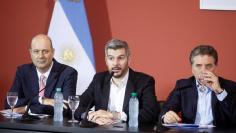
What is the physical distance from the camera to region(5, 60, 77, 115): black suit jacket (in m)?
3.43

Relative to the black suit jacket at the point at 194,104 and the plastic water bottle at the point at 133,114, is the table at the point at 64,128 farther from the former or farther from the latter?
the black suit jacket at the point at 194,104

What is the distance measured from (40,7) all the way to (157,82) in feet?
5.00

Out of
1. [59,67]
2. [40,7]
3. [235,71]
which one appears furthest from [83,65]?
[235,71]

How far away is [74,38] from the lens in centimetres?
412

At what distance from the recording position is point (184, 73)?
3863 millimetres

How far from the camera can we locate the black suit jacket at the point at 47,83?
343 cm

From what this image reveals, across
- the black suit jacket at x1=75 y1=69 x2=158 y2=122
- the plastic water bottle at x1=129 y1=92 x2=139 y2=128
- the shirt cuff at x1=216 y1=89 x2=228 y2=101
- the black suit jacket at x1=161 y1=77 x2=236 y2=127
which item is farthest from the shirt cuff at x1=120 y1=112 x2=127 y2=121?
the shirt cuff at x1=216 y1=89 x2=228 y2=101

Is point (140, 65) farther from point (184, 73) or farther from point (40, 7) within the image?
point (40, 7)

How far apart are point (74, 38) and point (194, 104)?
165 centimetres

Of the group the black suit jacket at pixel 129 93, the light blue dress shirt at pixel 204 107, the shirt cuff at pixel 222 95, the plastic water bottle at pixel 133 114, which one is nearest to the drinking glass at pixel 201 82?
the light blue dress shirt at pixel 204 107

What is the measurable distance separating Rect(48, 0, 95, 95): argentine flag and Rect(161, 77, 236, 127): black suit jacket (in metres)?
1.25

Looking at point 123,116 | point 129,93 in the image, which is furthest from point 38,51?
point 123,116

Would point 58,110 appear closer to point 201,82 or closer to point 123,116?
point 123,116

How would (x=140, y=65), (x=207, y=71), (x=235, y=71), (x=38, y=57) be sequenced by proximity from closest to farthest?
(x=207, y=71), (x=38, y=57), (x=235, y=71), (x=140, y=65)
